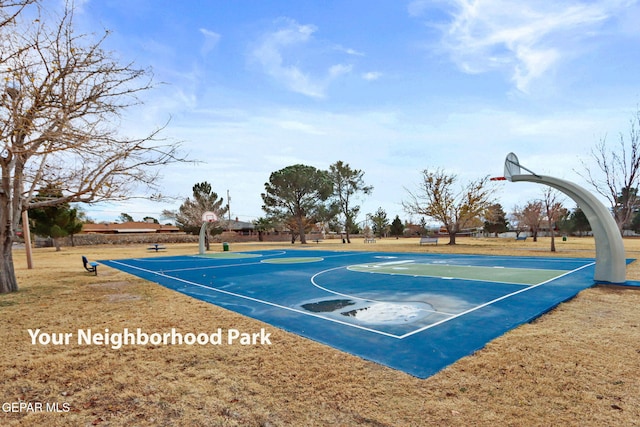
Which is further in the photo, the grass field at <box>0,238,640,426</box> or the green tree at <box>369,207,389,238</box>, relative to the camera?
the green tree at <box>369,207,389,238</box>

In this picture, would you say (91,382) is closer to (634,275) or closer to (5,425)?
(5,425)

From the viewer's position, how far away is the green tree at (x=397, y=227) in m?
67.2

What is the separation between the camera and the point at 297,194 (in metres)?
38.4

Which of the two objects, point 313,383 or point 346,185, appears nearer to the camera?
point 313,383

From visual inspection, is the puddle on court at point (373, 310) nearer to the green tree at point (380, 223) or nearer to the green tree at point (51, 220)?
the green tree at point (51, 220)

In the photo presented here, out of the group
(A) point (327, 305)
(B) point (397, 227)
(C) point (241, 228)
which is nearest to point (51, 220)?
(C) point (241, 228)

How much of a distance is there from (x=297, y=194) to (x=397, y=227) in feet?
112

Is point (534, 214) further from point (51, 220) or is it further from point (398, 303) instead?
point (51, 220)

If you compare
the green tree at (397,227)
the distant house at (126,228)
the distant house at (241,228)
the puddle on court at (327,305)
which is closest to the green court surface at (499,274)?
the puddle on court at (327,305)

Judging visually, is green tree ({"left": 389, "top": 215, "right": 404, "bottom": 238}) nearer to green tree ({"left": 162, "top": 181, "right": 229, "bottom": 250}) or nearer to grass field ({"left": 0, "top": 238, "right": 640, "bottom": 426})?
green tree ({"left": 162, "top": 181, "right": 229, "bottom": 250})

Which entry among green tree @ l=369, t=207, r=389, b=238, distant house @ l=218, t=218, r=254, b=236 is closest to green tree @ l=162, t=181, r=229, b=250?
distant house @ l=218, t=218, r=254, b=236

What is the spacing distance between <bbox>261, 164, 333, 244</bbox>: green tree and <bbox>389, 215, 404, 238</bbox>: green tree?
3130cm

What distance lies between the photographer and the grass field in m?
2.96

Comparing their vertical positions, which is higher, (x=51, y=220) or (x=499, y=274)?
(x=51, y=220)
